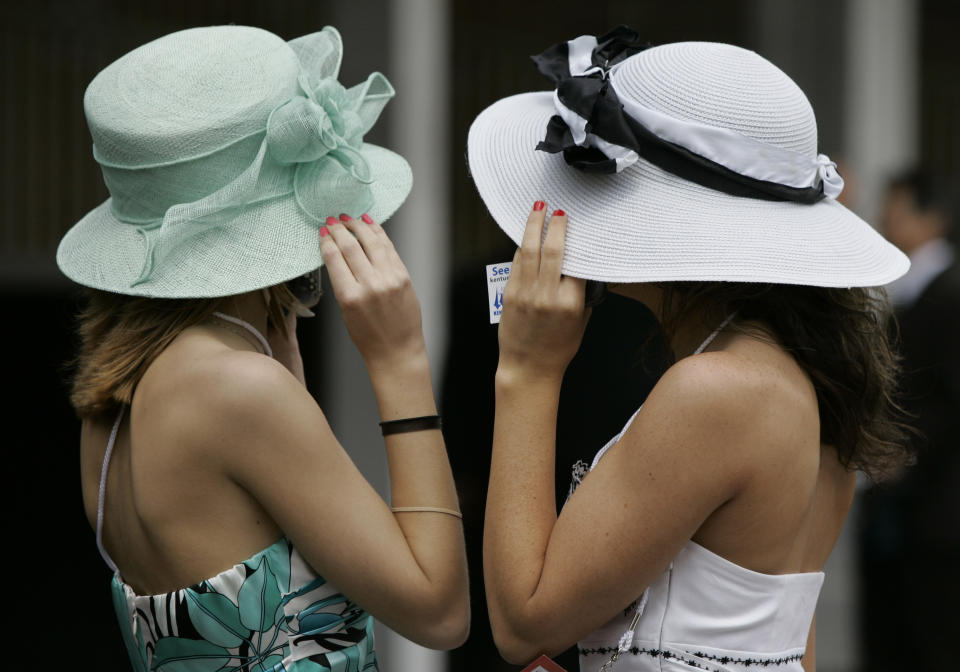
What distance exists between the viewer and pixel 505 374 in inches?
67.1

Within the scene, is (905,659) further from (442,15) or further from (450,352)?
(442,15)

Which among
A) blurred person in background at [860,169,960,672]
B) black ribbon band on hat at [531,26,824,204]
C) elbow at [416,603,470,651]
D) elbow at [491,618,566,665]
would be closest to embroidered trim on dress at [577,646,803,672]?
elbow at [491,618,566,665]

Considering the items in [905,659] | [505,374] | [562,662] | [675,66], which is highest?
[675,66]

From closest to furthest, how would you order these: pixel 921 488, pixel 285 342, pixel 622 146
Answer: pixel 622 146, pixel 285 342, pixel 921 488

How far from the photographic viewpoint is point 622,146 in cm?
163

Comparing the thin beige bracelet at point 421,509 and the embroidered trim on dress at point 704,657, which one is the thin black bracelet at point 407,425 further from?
the embroidered trim on dress at point 704,657

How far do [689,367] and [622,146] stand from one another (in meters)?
0.34

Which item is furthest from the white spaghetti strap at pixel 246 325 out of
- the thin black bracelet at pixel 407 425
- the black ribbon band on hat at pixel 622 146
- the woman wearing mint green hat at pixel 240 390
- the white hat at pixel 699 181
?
the black ribbon band on hat at pixel 622 146

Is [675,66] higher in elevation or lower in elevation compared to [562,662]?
higher

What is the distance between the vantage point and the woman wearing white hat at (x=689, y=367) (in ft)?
5.10

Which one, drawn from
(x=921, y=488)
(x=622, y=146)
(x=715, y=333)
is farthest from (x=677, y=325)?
(x=921, y=488)

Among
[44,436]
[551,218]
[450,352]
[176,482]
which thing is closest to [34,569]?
[44,436]

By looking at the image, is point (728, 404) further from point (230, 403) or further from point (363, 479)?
point (230, 403)

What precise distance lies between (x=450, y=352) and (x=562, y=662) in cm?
106
